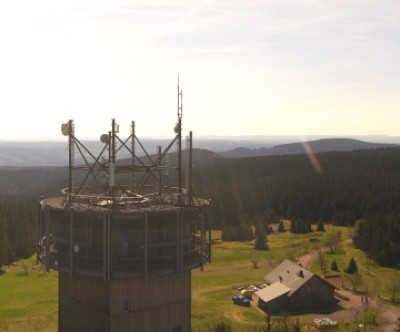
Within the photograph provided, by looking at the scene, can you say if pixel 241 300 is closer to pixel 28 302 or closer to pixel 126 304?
pixel 28 302

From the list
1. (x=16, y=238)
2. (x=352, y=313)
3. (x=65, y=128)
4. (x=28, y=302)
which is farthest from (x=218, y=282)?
(x=16, y=238)

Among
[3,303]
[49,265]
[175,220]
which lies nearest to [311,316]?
[175,220]

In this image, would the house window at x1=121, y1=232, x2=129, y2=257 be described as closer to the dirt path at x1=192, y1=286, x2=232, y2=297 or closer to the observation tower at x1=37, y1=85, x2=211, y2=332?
the observation tower at x1=37, y1=85, x2=211, y2=332

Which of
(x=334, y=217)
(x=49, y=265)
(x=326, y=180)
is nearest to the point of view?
(x=49, y=265)

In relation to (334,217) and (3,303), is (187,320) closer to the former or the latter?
(3,303)

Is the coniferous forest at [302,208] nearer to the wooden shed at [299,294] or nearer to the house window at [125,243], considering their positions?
the wooden shed at [299,294]

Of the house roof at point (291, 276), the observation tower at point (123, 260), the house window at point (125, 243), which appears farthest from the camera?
the house roof at point (291, 276)

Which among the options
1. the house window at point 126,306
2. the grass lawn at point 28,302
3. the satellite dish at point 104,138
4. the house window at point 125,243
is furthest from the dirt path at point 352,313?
the satellite dish at point 104,138
